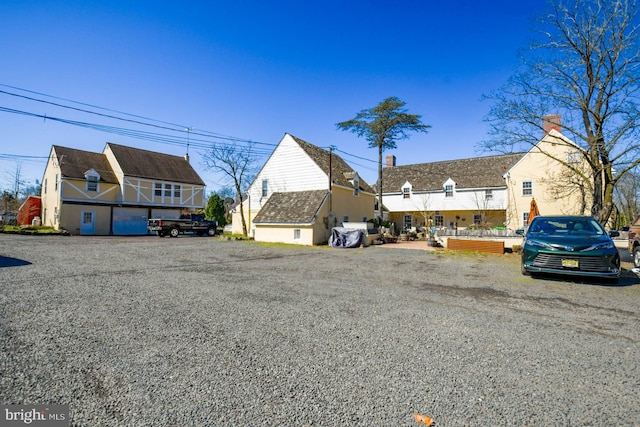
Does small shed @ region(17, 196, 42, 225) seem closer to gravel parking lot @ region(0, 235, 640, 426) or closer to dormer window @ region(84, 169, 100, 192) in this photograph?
dormer window @ region(84, 169, 100, 192)

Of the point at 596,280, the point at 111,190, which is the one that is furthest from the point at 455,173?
the point at 111,190

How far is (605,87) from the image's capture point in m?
12.7

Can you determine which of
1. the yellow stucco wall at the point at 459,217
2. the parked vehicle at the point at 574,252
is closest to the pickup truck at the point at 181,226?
the yellow stucco wall at the point at 459,217

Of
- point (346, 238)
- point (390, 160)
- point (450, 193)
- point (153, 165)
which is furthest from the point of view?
point (390, 160)

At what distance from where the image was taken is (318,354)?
3.38m

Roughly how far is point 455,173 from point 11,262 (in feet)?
115

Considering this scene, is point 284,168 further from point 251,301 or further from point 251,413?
point 251,413

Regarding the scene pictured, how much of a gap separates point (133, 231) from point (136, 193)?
13.3 ft

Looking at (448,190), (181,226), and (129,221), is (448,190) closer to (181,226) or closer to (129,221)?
(181,226)

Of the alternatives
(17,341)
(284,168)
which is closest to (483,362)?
(17,341)

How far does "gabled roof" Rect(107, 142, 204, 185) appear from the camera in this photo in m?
31.5

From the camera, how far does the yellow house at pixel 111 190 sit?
27375 mm
